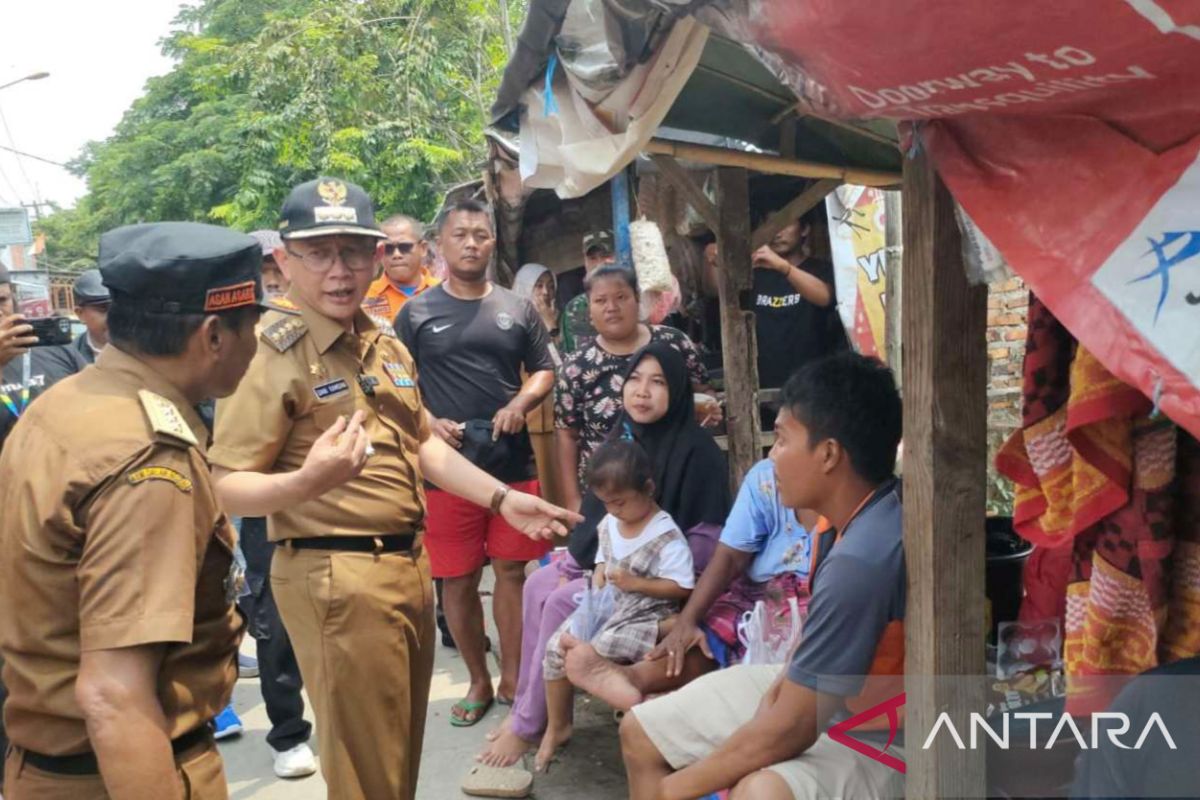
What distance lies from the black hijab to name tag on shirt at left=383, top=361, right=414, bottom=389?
1.11 m

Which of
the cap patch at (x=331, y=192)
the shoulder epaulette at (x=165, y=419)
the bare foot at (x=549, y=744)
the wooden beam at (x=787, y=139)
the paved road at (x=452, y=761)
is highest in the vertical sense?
the wooden beam at (x=787, y=139)

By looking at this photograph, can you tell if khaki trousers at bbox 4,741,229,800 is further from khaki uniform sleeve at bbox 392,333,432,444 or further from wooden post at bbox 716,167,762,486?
wooden post at bbox 716,167,762,486

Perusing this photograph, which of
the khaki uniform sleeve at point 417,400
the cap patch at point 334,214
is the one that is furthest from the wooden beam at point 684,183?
the cap patch at point 334,214

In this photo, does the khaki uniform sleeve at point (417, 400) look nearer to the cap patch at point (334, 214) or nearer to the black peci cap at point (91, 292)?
the cap patch at point (334, 214)

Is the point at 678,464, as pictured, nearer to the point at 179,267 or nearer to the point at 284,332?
the point at 284,332

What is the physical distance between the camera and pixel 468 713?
4168mm

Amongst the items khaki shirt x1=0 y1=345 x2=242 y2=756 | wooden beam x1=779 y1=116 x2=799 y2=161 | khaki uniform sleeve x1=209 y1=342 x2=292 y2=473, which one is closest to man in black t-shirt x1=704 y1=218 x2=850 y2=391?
wooden beam x1=779 y1=116 x2=799 y2=161

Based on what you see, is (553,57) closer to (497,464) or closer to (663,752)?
(663,752)

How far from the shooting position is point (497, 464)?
4.29m

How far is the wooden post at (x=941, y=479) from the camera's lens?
5.66 feet

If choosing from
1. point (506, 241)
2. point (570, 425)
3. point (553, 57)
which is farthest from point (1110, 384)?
point (506, 241)

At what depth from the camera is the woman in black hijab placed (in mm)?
3580

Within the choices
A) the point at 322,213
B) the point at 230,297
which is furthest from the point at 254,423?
the point at 230,297

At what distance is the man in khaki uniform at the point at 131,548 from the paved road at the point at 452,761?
2028mm
